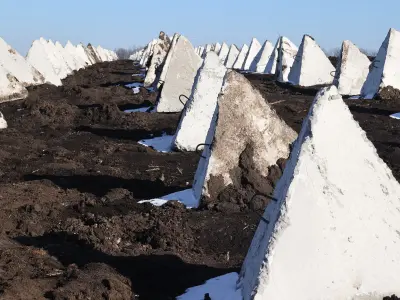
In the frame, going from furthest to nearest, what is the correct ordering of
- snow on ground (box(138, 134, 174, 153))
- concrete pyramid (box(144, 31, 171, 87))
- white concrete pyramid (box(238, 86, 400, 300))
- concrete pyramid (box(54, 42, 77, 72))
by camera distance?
concrete pyramid (box(54, 42, 77, 72))
concrete pyramid (box(144, 31, 171, 87))
snow on ground (box(138, 134, 174, 153))
white concrete pyramid (box(238, 86, 400, 300))

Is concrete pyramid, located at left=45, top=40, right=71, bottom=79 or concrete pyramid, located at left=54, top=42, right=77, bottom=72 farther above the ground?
concrete pyramid, located at left=54, top=42, right=77, bottom=72

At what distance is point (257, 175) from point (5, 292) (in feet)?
12.5

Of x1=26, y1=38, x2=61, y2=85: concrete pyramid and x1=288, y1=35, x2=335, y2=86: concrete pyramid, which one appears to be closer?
x1=288, y1=35, x2=335, y2=86: concrete pyramid

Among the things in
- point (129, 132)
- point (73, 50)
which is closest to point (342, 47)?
point (129, 132)

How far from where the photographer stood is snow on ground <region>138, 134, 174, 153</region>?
37.2ft

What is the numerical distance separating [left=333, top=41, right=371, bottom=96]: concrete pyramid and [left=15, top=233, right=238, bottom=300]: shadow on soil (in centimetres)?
1727

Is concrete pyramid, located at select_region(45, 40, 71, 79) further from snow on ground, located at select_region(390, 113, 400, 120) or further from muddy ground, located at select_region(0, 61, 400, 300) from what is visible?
snow on ground, located at select_region(390, 113, 400, 120)

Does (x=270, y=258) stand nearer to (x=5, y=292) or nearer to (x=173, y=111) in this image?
(x=5, y=292)

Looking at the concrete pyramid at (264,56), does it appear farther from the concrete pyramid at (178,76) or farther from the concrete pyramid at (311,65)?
the concrete pyramid at (178,76)

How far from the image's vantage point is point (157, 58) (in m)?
24.5

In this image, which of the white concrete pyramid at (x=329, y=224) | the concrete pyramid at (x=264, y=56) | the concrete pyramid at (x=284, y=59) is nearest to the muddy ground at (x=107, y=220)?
the white concrete pyramid at (x=329, y=224)

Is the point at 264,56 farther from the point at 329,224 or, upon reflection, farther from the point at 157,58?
the point at 329,224

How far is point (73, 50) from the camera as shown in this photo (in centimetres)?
4562

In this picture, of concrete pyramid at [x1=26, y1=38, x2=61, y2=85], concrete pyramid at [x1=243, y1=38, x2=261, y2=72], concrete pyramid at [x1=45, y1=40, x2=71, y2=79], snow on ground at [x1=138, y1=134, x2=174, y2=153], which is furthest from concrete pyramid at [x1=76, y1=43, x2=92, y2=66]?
snow on ground at [x1=138, y1=134, x2=174, y2=153]
